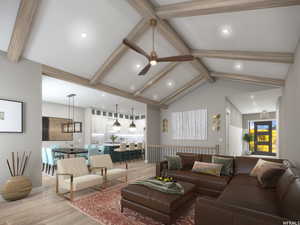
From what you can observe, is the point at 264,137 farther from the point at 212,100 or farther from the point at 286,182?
the point at 286,182

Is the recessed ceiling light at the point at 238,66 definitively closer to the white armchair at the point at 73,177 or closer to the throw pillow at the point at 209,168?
the throw pillow at the point at 209,168

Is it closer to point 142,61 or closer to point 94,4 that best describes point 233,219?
point 94,4

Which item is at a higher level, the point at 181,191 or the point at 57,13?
the point at 57,13

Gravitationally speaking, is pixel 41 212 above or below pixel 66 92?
below

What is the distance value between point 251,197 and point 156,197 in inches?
54.9

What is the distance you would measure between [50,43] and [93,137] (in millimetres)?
6429

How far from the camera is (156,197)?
258cm

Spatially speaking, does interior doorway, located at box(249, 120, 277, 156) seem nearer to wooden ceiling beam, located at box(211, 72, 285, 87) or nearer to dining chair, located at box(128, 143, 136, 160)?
wooden ceiling beam, located at box(211, 72, 285, 87)

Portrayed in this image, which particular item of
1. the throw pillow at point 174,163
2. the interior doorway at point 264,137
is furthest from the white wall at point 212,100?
the interior doorway at point 264,137

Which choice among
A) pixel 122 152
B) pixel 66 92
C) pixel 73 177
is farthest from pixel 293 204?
pixel 122 152

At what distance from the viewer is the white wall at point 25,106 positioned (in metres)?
3.57

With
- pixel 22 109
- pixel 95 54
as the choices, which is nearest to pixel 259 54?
pixel 95 54

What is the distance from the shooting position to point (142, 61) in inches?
203

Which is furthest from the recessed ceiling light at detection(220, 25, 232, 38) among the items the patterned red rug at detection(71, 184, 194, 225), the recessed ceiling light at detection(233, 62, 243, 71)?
the patterned red rug at detection(71, 184, 194, 225)
